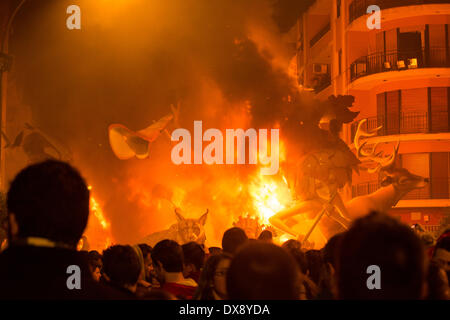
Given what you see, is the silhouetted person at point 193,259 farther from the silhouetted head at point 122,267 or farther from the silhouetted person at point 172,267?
the silhouetted head at point 122,267

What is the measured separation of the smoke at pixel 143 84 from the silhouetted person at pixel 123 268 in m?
17.8

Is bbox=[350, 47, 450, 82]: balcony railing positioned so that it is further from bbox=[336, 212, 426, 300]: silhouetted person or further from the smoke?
bbox=[336, 212, 426, 300]: silhouetted person

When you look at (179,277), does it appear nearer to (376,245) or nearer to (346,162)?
(376,245)

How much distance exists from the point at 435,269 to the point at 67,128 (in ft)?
66.8

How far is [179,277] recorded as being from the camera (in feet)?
19.5

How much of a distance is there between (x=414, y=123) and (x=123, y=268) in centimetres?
2451

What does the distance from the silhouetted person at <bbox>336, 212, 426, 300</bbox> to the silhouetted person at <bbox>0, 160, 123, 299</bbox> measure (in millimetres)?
856

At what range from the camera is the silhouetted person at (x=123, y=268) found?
15.2 feet

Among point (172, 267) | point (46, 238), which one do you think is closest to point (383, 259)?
point (46, 238)

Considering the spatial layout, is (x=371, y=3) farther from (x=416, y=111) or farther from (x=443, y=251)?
(x=443, y=251)

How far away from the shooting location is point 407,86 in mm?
27953

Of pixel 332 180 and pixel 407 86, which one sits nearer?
pixel 332 180

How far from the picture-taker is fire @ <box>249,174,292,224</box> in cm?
2245

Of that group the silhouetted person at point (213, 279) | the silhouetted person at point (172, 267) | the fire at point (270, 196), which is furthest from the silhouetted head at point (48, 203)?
the fire at point (270, 196)
